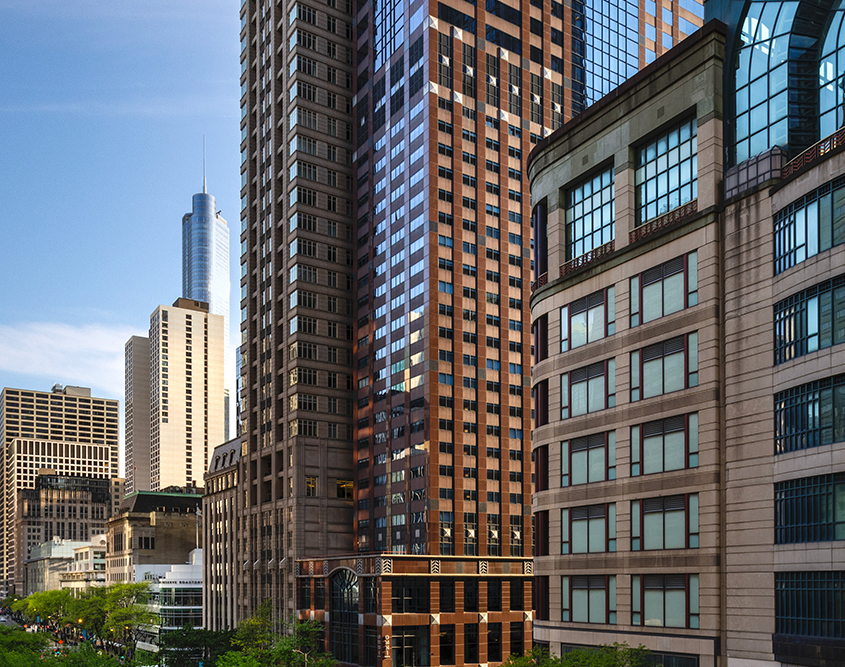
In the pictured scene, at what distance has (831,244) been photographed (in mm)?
43594

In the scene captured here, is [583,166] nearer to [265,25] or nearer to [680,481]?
[680,481]

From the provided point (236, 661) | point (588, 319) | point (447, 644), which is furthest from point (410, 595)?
point (588, 319)

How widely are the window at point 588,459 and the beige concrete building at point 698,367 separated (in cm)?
13

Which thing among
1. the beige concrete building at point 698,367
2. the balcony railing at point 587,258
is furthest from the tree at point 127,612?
the balcony railing at point 587,258

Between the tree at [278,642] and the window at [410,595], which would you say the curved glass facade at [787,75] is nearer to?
the tree at [278,642]

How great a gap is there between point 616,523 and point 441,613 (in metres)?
56.4

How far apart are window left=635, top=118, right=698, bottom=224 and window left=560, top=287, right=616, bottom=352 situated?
5.70 m

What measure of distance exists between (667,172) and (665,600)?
25553mm

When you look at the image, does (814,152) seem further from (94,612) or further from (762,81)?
(94,612)

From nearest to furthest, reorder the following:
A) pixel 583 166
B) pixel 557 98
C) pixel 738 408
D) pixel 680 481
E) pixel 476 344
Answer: pixel 738 408 → pixel 680 481 → pixel 583 166 → pixel 476 344 → pixel 557 98

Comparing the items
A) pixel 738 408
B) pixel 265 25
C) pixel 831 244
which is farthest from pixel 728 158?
pixel 265 25

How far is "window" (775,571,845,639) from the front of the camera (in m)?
42.0

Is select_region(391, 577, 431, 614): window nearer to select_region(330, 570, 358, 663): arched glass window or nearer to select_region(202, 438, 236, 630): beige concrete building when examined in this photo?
select_region(330, 570, 358, 663): arched glass window

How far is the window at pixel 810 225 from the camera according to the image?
143 ft
